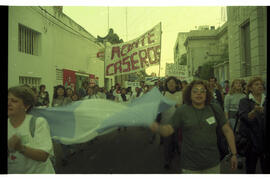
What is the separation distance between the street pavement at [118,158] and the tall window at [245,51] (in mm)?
2211

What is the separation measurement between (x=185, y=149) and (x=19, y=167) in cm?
155

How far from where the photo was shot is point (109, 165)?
8.66ft

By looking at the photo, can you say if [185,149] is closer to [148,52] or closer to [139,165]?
[139,165]

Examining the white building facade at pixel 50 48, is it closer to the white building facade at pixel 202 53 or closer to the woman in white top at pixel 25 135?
the woman in white top at pixel 25 135

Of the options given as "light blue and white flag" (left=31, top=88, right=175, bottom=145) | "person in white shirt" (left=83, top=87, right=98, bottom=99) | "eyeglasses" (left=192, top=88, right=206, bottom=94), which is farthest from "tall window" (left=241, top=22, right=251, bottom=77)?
"person in white shirt" (left=83, top=87, right=98, bottom=99)

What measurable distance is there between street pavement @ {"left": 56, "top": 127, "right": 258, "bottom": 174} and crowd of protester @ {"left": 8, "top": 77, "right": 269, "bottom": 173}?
5.7 inches

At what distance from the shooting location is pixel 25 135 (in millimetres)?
1898

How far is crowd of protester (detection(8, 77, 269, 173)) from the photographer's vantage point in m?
1.94

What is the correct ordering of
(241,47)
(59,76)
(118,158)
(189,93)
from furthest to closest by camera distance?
→ (241,47), (59,76), (118,158), (189,93)

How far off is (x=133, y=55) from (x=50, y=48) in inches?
46.2

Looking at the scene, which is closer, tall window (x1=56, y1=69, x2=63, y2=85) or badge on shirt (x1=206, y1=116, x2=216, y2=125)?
badge on shirt (x1=206, y1=116, x2=216, y2=125)

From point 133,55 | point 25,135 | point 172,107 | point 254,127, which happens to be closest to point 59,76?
point 133,55

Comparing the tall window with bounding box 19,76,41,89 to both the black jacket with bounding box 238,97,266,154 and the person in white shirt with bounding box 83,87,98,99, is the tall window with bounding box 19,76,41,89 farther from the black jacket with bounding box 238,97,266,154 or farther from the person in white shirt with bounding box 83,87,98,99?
the black jacket with bounding box 238,97,266,154

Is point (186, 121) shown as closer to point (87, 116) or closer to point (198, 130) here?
point (198, 130)
